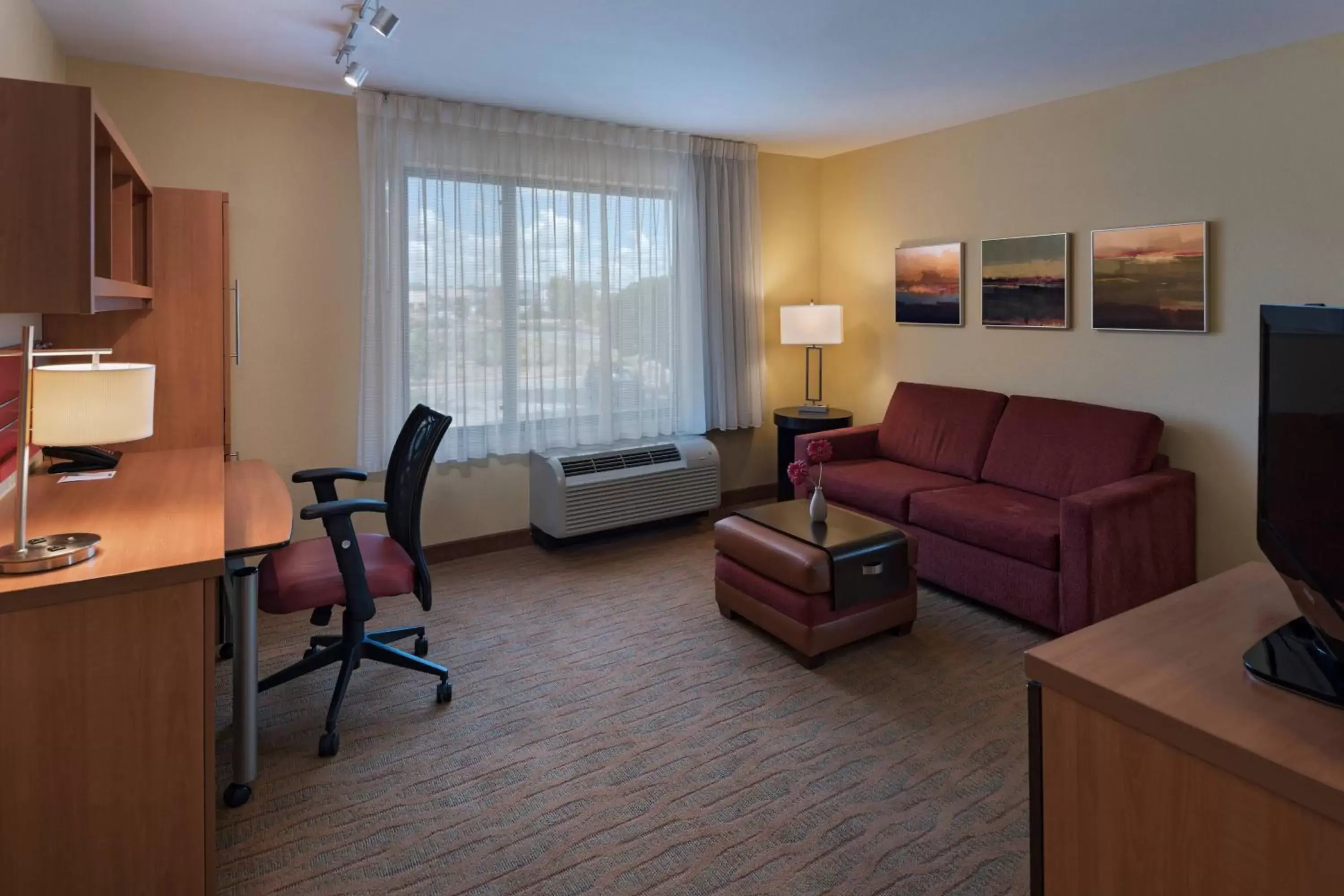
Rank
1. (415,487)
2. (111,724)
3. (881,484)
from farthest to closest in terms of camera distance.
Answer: (881,484)
(415,487)
(111,724)

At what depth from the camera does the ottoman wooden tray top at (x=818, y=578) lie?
294 cm

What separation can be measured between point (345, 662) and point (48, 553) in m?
1.15

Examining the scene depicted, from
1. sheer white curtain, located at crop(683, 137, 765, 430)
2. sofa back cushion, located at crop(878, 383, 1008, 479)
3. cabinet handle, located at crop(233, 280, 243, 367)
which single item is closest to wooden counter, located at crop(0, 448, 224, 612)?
cabinet handle, located at crop(233, 280, 243, 367)

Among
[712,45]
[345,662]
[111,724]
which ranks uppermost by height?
[712,45]

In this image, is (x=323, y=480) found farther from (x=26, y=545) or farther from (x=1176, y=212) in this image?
(x=1176, y=212)

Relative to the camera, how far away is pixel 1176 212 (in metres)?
3.62

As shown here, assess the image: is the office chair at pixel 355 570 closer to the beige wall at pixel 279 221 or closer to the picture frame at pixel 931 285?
the beige wall at pixel 279 221

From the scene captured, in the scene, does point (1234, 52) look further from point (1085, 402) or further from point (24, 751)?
point (24, 751)

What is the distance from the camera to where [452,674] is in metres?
2.98

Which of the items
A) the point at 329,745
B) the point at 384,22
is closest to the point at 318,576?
the point at 329,745

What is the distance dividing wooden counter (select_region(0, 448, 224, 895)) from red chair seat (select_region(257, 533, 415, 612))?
0.66 meters

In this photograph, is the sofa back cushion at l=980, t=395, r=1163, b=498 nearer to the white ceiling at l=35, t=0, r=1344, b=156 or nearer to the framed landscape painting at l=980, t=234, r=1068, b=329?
the framed landscape painting at l=980, t=234, r=1068, b=329

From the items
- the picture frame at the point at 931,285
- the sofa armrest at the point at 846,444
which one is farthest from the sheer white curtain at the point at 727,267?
the picture frame at the point at 931,285

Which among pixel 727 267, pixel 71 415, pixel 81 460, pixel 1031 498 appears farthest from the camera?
pixel 727 267
